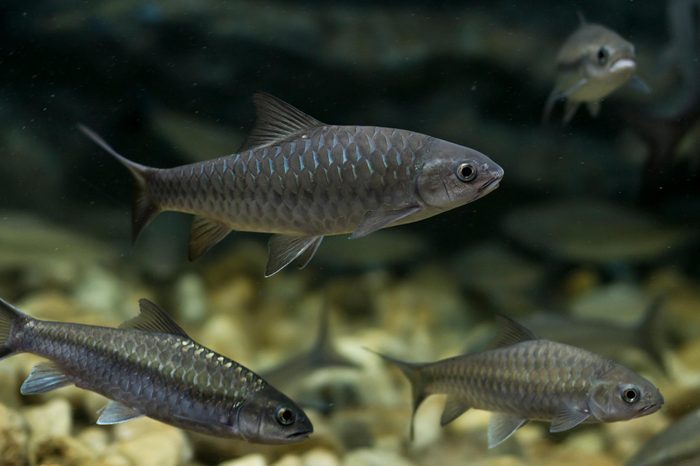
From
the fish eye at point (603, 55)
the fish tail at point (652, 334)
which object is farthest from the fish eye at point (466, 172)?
the fish tail at point (652, 334)

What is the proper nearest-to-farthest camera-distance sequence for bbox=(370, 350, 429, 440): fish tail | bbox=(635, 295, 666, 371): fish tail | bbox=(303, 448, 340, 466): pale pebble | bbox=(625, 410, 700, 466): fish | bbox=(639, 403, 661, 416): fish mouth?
1. bbox=(639, 403, 661, 416): fish mouth
2. bbox=(370, 350, 429, 440): fish tail
3. bbox=(625, 410, 700, 466): fish
4. bbox=(303, 448, 340, 466): pale pebble
5. bbox=(635, 295, 666, 371): fish tail

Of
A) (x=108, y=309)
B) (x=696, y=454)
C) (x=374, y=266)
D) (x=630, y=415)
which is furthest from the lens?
(x=374, y=266)

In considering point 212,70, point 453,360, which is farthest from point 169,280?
point 453,360

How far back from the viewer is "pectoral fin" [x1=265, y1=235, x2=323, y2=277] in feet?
7.18

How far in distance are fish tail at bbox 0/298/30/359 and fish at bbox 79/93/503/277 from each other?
0.40 metres

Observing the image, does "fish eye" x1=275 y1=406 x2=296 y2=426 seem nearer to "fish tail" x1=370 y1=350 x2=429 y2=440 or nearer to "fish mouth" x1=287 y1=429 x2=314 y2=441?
"fish mouth" x1=287 y1=429 x2=314 y2=441

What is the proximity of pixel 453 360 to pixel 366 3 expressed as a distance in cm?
436

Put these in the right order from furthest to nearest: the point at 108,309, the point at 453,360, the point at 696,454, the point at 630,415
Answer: the point at 108,309
the point at 696,454
the point at 453,360
the point at 630,415

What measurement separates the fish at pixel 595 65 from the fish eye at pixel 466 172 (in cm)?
140

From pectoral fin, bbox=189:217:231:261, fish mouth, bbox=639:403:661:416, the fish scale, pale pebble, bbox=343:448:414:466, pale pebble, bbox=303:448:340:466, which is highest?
the fish scale

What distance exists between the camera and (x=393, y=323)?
6387 mm

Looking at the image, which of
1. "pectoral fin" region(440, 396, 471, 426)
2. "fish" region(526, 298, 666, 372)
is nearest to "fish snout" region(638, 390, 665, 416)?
"pectoral fin" region(440, 396, 471, 426)

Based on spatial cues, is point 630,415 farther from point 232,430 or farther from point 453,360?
point 232,430

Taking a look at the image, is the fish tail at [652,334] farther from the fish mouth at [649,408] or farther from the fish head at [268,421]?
the fish head at [268,421]
